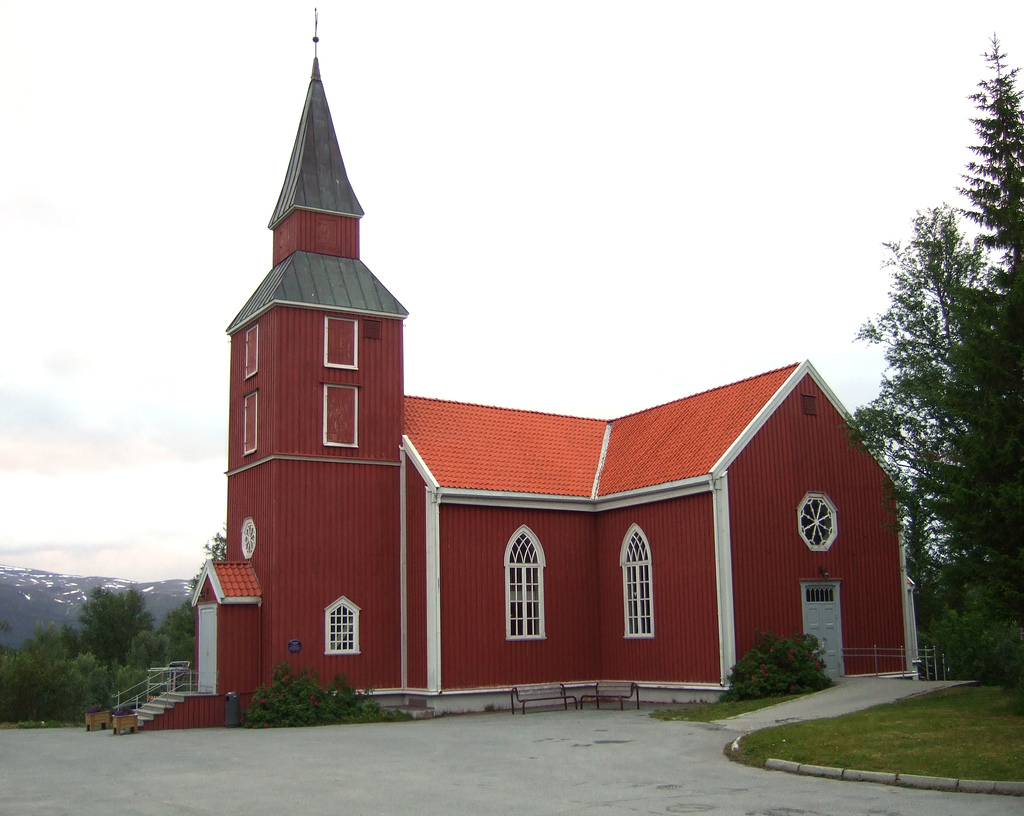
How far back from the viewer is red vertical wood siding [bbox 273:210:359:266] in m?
28.7

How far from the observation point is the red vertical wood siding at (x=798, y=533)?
2528cm

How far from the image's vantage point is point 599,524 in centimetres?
2928

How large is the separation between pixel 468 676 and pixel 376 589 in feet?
10.7

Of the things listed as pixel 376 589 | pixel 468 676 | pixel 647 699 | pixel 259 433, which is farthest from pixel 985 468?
pixel 259 433

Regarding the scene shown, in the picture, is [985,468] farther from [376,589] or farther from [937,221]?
[376,589]

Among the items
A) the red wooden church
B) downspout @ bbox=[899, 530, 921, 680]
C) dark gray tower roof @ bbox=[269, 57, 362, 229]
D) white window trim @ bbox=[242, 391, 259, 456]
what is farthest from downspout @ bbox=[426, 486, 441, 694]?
downspout @ bbox=[899, 530, 921, 680]

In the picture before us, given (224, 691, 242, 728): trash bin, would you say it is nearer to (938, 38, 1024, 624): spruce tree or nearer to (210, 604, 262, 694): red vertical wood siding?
(210, 604, 262, 694): red vertical wood siding

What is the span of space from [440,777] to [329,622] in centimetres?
1184

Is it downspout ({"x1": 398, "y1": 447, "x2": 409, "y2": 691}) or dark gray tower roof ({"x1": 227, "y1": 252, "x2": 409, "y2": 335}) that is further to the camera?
dark gray tower roof ({"x1": 227, "y1": 252, "x2": 409, "y2": 335})

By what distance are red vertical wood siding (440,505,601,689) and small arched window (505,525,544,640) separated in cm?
18

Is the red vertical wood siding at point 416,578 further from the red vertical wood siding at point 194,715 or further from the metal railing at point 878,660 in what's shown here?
the metal railing at point 878,660

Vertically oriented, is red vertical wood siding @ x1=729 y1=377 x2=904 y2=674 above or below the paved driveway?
above

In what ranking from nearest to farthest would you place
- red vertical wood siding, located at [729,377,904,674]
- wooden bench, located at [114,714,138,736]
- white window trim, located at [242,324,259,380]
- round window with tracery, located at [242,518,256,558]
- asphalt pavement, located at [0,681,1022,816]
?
asphalt pavement, located at [0,681,1022,816] < wooden bench, located at [114,714,138,736] < red vertical wood siding, located at [729,377,904,674] < round window with tracery, located at [242,518,256,558] < white window trim, located at [242,324,259,380]

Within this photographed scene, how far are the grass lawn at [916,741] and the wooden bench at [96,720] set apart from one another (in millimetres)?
15901
